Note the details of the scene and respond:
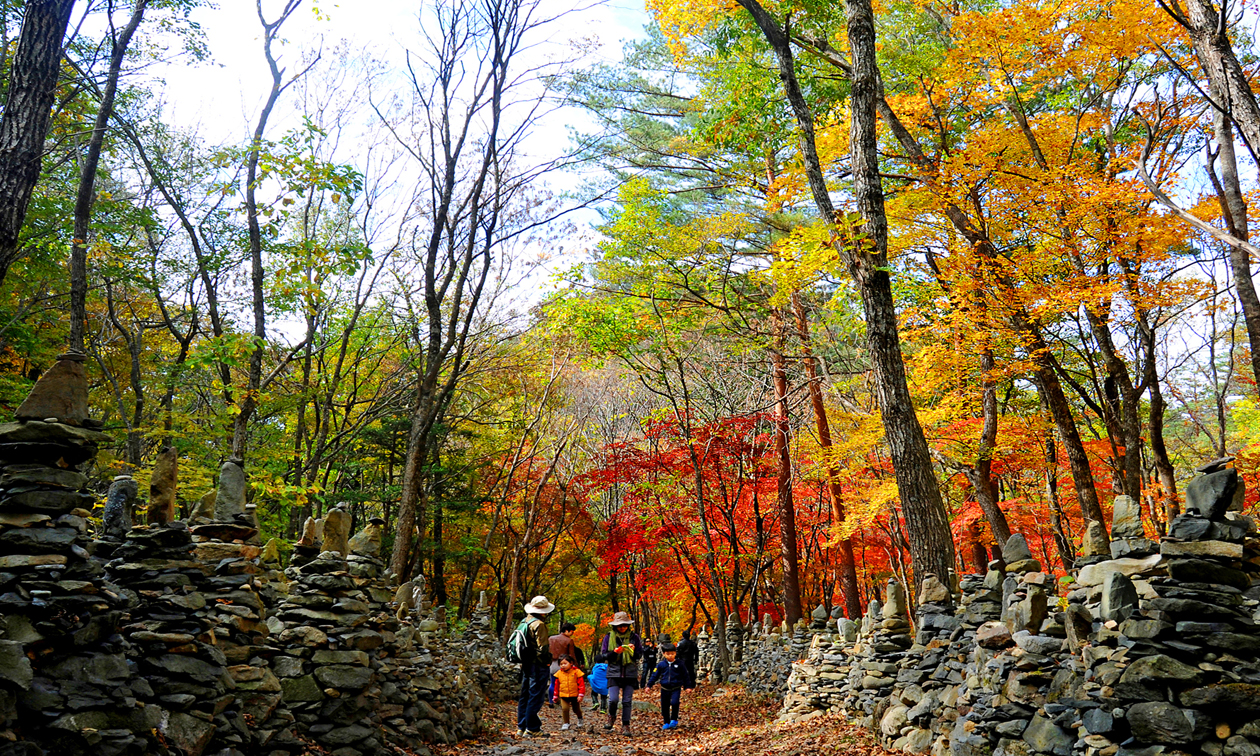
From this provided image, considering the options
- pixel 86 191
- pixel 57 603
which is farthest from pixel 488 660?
pixel 57 603

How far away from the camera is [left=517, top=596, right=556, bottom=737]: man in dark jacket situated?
9.41 meters

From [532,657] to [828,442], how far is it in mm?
9234

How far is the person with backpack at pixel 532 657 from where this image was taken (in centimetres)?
940

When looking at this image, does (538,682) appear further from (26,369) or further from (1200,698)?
(26,369)

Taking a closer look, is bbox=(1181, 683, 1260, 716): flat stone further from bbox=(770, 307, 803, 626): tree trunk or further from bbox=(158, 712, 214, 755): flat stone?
bbox=(770, 307, 803, 626): tree trunk

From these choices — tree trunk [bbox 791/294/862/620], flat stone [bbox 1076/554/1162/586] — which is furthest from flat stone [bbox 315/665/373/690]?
tree trunk [bbox 791/294/862/620]

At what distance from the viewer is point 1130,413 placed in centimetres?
1116

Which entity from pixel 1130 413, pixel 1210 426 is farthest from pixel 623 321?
pixel 1210 426

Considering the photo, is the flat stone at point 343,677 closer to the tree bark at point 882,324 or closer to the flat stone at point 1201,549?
the tree bark at point 882,324

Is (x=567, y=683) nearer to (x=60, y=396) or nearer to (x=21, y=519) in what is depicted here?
(x=21, y=519)

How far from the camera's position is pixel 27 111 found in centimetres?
574

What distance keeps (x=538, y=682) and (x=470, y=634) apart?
300 inches

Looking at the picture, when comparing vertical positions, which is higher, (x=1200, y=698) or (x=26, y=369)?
(x=26, y=369)

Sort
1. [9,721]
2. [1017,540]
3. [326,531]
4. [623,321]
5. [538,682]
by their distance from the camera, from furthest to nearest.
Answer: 1. [623,321]
2. [538,682]
3. [326,531]
4. [1017,540]
5. [9,721]
